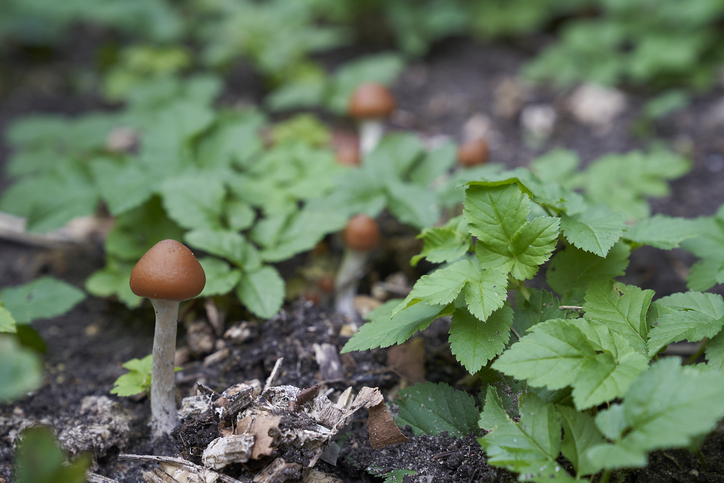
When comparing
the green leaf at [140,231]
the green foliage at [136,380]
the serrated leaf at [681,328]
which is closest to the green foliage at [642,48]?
the serrated leaf at [681,328]

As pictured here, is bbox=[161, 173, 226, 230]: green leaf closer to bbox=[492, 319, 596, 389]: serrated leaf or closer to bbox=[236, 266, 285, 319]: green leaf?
bbox=[236, 266, 285, 319]: green leaf

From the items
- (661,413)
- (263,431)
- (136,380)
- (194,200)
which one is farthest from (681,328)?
(194,200)

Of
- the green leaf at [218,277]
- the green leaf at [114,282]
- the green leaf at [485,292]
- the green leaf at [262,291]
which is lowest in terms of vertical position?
the green leaf at [114,282]

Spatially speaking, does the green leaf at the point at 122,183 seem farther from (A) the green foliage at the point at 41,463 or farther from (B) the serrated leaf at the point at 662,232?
(B) the serrated leaf at the point at 662,232

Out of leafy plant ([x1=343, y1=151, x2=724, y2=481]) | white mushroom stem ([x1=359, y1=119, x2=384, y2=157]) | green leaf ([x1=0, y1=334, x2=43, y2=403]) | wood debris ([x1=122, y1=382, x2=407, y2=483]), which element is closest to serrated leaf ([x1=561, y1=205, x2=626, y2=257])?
leafy plant ([x1=343, y1=151, x2=724, y2=481])

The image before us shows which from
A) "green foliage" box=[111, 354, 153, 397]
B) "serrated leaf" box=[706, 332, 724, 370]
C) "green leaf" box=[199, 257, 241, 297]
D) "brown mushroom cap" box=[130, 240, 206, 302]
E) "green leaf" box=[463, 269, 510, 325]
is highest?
"brown mushroom cap" box=[130, 240, 206, 302]

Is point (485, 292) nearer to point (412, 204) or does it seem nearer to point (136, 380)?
point (412, 204)
